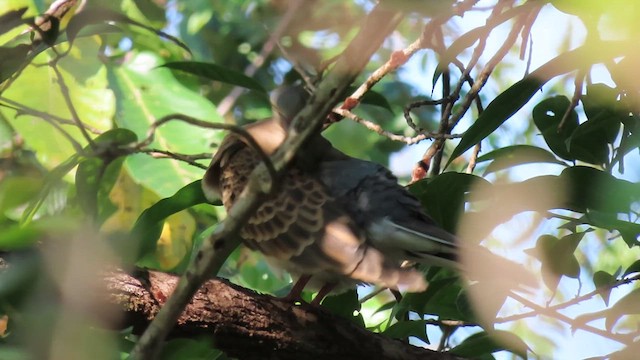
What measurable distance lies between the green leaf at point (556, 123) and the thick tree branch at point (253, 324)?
0.59 meters

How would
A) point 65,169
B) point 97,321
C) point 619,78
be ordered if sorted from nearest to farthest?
point 97,321, point 65,169, point 619,78

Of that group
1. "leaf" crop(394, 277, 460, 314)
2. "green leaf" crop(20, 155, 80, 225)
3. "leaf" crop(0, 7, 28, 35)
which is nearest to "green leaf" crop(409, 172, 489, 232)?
"leaf" crop(394, 277, 460, 314)

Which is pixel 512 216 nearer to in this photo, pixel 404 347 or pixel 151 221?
pixel 404 347

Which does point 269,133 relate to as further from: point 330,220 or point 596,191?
point 596,191

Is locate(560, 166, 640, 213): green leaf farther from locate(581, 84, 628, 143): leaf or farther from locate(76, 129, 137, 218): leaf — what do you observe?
locate(76, 129, 137, 218): leaf

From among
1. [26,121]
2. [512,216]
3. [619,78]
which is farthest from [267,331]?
[26,121]

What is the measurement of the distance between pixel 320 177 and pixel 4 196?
5.03 feet

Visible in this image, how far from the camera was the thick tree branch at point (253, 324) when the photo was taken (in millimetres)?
1820

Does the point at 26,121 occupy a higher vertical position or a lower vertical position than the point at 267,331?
higher

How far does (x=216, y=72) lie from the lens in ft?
7.78

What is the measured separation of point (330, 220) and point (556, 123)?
736 mm

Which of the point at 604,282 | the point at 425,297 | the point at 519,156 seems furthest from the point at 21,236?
the point at 604,282

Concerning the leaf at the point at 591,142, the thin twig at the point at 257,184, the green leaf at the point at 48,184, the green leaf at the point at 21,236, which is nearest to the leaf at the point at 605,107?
the leaf at the point at 591,142

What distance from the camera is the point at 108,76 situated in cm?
325
